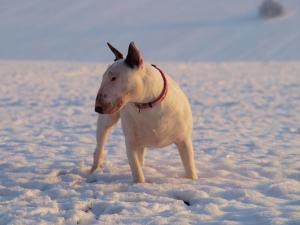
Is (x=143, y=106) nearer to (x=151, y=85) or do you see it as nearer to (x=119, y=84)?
(x=151, y=85)

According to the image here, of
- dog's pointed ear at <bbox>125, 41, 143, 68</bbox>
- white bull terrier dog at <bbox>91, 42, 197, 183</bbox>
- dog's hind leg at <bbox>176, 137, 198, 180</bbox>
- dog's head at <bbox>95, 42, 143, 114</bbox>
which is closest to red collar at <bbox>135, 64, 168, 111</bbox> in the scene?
white bull terrier dog at <bbox>91, 42, 197, 183</bbox>

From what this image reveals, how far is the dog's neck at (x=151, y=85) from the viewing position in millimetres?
3979

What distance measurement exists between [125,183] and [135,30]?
34.1 m

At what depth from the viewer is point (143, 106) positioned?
4129 millimetres

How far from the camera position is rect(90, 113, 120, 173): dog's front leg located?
16.7 feet

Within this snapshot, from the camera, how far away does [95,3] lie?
4638cm

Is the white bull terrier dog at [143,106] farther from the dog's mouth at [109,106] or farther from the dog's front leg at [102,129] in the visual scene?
the dog's front leg at [102,129]

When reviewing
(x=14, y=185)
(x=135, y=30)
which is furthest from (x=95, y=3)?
(x=14, y=185)

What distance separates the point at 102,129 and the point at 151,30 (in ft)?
108

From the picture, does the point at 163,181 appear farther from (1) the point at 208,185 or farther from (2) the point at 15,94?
(2) the point at 15,94

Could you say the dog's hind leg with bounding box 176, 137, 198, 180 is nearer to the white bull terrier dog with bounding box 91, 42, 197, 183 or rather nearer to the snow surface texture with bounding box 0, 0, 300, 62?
the white bull terrier dog with bounding box 91, 42, 197, 183

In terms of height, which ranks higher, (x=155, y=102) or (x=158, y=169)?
(x=155, y=102)

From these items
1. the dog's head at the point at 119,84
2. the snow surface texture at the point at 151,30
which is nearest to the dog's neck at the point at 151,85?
the dog's head at the point at 119,84

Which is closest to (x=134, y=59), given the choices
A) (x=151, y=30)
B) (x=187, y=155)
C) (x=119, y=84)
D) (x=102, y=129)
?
(x=119, y=84)
